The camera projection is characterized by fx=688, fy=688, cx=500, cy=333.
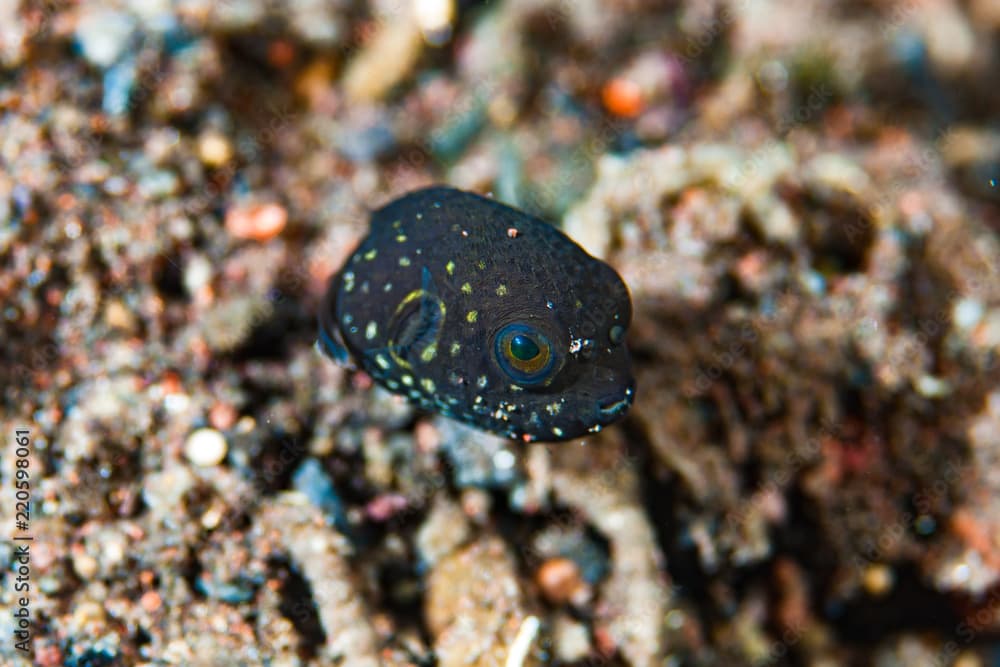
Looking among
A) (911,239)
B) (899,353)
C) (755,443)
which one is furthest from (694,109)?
(755,443)

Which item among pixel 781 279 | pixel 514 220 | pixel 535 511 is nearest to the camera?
pixel 514 220

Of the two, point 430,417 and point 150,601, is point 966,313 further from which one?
point 150,601

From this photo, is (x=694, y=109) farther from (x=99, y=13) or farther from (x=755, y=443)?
(x=99, y=13)

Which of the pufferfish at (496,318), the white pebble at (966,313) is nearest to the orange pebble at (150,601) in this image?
the pufferfish at (496,318)

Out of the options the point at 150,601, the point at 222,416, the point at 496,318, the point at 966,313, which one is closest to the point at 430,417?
the point at 222,416

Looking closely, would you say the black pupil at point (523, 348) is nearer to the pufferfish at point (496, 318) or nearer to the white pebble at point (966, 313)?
the pufferfish at point (496, 318)

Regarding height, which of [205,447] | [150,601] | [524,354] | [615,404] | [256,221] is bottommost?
[150,601]

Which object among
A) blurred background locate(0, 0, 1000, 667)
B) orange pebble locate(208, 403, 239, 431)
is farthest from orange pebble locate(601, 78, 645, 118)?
orange pebble locate(208, 403, 239, 431)
